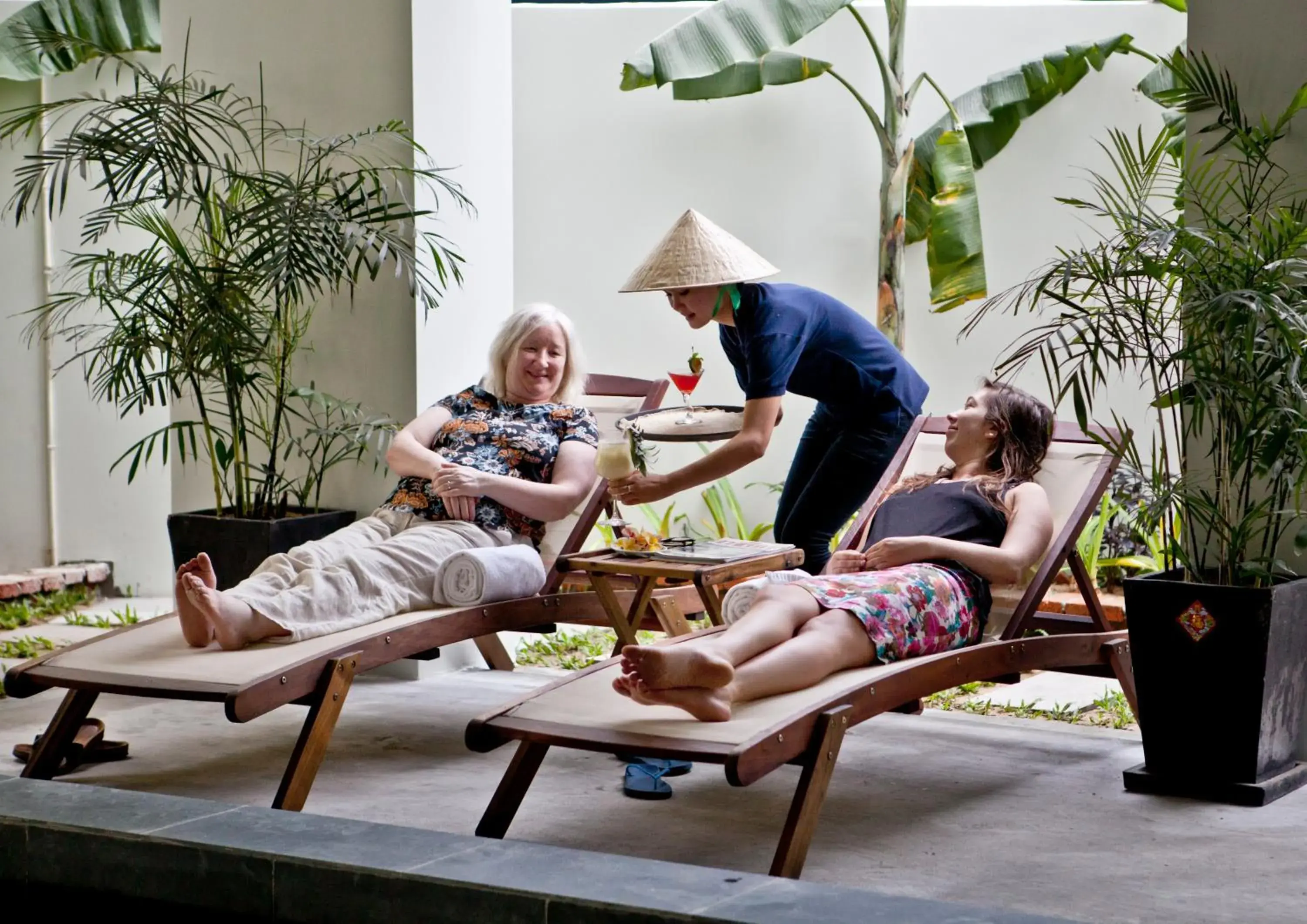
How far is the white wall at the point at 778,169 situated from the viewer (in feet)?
27.0

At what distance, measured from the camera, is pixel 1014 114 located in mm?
8125

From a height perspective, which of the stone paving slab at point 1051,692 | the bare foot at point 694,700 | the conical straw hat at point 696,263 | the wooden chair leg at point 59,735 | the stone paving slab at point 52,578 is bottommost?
the stone paving slab at point 1051,692

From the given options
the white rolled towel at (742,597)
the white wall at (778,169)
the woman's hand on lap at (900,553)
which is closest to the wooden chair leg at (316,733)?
the white rolled towel at (742,597)

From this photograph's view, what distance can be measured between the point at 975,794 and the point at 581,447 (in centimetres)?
181

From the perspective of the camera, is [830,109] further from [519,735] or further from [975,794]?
[519,735]

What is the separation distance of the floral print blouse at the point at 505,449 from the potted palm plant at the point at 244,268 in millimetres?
385

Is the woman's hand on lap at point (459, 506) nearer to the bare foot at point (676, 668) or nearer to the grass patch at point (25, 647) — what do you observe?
the bare foot at point (676, 668)

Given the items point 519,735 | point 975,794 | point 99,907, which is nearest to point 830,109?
point 975,794

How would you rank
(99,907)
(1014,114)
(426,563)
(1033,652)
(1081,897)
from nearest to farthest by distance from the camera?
(99,907) < (1081,897) < (1033,652) < (426,563) < (1014,114)

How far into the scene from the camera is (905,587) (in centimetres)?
429

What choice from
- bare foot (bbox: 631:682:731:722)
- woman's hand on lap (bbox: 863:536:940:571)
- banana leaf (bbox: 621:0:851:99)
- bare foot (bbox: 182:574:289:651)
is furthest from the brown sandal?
banana leaf (bbox: 621:0:851:99)

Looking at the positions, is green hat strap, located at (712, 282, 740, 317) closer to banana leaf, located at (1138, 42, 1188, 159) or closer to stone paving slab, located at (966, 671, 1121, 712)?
stone paving slab, located at (966, 671, 1121, 712)

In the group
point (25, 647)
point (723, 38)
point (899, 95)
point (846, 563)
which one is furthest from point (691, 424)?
point (899, 95)

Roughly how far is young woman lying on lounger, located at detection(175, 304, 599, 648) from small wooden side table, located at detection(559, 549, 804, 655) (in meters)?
0.37
